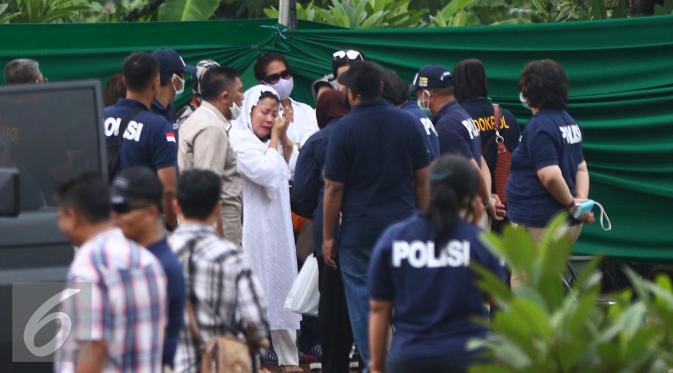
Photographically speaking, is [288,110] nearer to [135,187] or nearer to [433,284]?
[433,284]

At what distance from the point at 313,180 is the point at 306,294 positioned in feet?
2.74

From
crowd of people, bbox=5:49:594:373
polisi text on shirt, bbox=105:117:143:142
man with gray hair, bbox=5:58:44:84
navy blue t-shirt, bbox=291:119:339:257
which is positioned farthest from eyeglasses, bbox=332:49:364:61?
polisi text on shirt, bbox=105:117:143:142

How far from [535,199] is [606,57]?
7.01ft

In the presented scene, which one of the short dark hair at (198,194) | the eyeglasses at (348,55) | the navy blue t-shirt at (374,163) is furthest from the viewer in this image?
the eyeglasses at (348,55)

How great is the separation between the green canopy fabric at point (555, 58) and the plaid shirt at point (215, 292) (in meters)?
5.16

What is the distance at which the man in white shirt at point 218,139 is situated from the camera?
28.7ft

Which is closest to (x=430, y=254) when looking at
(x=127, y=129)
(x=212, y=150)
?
(x=127, y=129)

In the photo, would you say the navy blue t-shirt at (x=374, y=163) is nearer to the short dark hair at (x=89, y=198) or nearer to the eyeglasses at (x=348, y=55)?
the eyeglasses at (x=348, y=55)

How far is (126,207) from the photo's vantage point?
5582 mm

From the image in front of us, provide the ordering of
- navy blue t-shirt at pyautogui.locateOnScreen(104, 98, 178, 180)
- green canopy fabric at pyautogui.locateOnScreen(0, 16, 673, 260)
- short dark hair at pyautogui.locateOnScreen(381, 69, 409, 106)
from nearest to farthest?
navy blue t-shirt at pyautogui.locateOnScreen(104, 98, 178, 180)
short dark hair at pyautogui.locateOnScreen(381, 69, 409, 106)
green canopy fabric at pyautogui.locateOnScreen(0, 16, 673, 260)

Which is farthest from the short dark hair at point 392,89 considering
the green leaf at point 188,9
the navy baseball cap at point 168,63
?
the green leaf at point 188,9

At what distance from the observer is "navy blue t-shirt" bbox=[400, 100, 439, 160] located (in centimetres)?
862

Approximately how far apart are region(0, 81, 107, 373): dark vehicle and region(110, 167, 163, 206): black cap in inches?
46.5

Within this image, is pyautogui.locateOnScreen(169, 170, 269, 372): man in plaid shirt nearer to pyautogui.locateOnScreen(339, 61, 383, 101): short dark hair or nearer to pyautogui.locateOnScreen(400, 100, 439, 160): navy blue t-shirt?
pyautogui.locateOnScreen(339, 61, 383, 101): short dark hair
